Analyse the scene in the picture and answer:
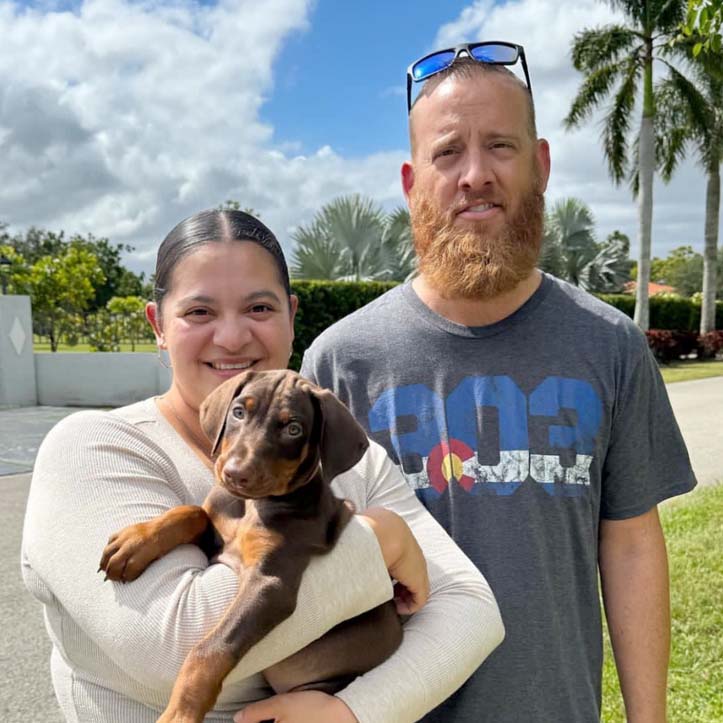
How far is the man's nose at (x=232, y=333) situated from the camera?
2.19 m

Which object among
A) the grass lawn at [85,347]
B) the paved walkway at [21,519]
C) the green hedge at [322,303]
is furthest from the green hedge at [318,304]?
the paved walkway at [21,519]

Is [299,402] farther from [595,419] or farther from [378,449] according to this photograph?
[595,419]

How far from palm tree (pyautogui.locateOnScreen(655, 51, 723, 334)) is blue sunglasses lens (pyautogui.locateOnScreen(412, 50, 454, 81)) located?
1025 inches

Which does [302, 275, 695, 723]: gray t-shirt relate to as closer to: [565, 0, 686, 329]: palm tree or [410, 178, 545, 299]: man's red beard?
[410, 178, 545, 299]: man's red beard

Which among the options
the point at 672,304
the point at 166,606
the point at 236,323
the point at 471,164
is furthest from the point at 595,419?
the point at 672,304

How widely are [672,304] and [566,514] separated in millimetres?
37615

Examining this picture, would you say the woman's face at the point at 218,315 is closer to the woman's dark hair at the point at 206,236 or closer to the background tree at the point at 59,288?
the woman's dark hair at the point at 206,236

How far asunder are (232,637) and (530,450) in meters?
1.20

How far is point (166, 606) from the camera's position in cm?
169

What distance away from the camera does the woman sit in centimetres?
172

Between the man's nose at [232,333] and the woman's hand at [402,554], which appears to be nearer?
the woman's hand at [402,554]

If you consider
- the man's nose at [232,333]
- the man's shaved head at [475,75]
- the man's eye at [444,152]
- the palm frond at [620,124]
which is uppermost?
the palm frond at [620,124]

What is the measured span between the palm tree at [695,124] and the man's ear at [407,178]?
85.6 ft

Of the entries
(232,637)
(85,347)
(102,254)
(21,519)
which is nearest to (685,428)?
(21,519)
